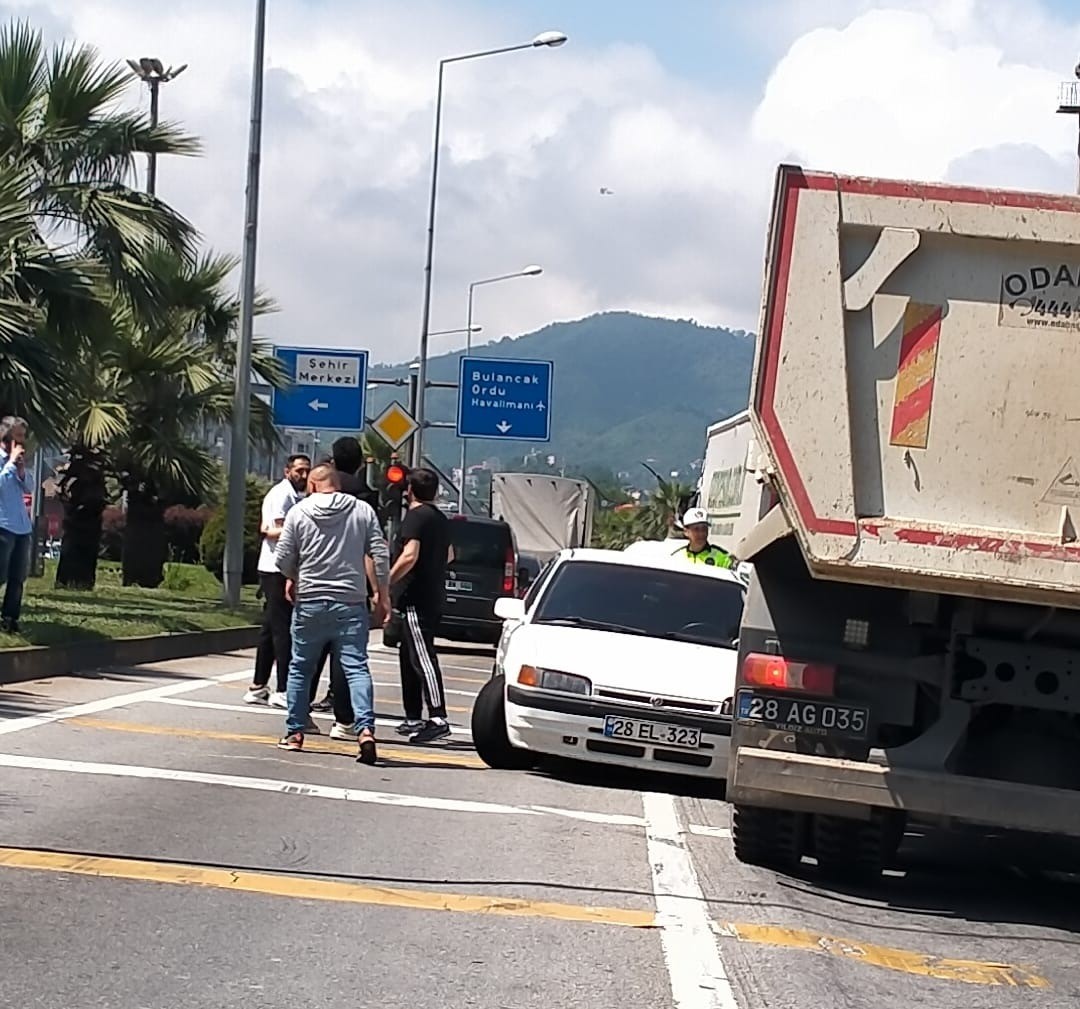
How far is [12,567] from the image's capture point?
1627 centimetres

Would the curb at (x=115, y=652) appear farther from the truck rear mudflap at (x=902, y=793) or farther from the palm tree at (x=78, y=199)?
the truck rear mudflap at (x=902, y=793)

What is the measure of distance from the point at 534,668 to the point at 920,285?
4.20 meters

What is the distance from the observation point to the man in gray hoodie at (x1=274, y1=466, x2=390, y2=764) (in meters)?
11.5

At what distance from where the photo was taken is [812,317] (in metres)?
7.64

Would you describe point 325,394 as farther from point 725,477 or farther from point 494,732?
point 494,732

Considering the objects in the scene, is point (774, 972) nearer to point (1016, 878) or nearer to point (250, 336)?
point (1016, 878)

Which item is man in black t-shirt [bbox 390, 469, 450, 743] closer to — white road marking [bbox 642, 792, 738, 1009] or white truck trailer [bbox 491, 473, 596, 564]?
white road marking [bbox 642, 792, 738, 1009]

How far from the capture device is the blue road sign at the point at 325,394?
97.8 ft

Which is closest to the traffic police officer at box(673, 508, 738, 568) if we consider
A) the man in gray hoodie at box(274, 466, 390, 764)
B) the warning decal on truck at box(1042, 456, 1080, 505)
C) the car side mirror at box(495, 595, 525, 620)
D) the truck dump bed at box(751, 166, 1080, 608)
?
the car side mirror at box(495, 595, 525, 620)

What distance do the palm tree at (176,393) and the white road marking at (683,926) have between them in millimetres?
20206

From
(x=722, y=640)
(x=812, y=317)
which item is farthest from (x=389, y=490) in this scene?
(x=812, y=317)

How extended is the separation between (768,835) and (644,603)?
3.73 metres

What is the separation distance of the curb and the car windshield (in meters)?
4.87

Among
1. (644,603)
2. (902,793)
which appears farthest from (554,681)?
(902,793)
